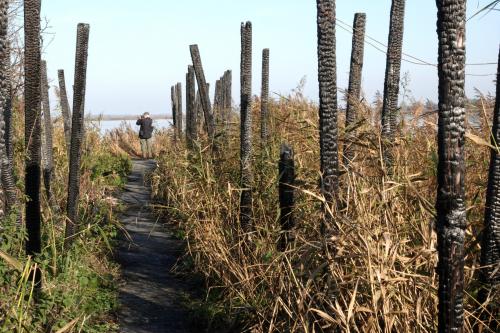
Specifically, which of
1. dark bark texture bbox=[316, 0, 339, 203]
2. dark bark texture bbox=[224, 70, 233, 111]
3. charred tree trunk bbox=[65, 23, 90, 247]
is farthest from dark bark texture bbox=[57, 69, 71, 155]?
dark bark texture bbox=[224, 70, 233, 111]

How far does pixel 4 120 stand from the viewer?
Answer: 485 cm

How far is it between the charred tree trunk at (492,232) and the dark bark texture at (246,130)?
293 centimetres

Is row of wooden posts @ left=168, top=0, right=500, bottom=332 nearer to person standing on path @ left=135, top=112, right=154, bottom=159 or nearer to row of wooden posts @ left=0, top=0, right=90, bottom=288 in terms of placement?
row of wooden posts @ left=0, top=0, right=90, bottom=288

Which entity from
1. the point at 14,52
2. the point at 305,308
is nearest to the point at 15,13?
the point at 14,52

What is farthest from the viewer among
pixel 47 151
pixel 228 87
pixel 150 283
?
pixel 228 87

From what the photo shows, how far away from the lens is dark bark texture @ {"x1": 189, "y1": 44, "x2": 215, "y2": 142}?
9.48 m

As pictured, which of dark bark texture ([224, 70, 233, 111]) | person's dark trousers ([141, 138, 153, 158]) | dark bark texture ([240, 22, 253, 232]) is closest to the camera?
dark bark texture ([240, 22, 253, 232])

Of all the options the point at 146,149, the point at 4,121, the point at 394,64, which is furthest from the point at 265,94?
the point at 146,149

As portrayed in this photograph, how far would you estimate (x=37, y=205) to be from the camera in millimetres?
5465

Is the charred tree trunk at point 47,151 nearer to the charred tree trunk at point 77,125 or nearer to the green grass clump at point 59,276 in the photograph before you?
the green grass clump at point 59,276

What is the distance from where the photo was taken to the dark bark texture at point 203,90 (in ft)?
31.1

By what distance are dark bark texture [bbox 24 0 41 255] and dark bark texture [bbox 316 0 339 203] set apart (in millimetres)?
2238

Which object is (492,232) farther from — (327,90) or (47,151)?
(47,151)

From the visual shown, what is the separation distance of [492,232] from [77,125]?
12.8 ft
